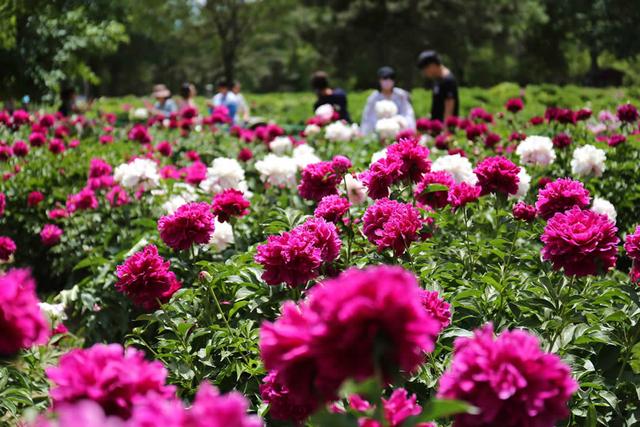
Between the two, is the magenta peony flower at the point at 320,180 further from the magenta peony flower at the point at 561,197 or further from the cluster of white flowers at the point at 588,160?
the cluster of white flowers at the point at 588,160

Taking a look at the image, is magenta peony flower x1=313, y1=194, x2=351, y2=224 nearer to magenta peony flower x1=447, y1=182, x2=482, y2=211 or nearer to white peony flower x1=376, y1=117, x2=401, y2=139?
magenta peony flower x1=447, y1=182, x2=482, y2=211

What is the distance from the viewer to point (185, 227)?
256 centimetres

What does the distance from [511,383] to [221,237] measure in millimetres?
2557

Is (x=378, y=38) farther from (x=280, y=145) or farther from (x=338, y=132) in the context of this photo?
(x=280, y=145)

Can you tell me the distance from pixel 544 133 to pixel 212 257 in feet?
11.5

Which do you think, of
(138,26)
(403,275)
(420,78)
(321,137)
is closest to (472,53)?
(420,78)

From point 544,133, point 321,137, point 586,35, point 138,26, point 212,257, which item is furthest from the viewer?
point 138,26

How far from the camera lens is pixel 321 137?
6461 mm

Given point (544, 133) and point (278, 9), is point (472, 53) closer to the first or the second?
point (278, 9)

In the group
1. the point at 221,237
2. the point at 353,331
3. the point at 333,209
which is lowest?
the point at 221,237

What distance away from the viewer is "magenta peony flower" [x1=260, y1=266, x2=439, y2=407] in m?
0.93

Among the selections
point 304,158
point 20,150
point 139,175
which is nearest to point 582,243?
point 304,158

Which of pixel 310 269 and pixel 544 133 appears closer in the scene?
pixel 310 269

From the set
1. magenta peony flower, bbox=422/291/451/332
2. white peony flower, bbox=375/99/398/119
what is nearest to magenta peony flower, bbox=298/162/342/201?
magenta peony flower, bbox=422/291/451/332
